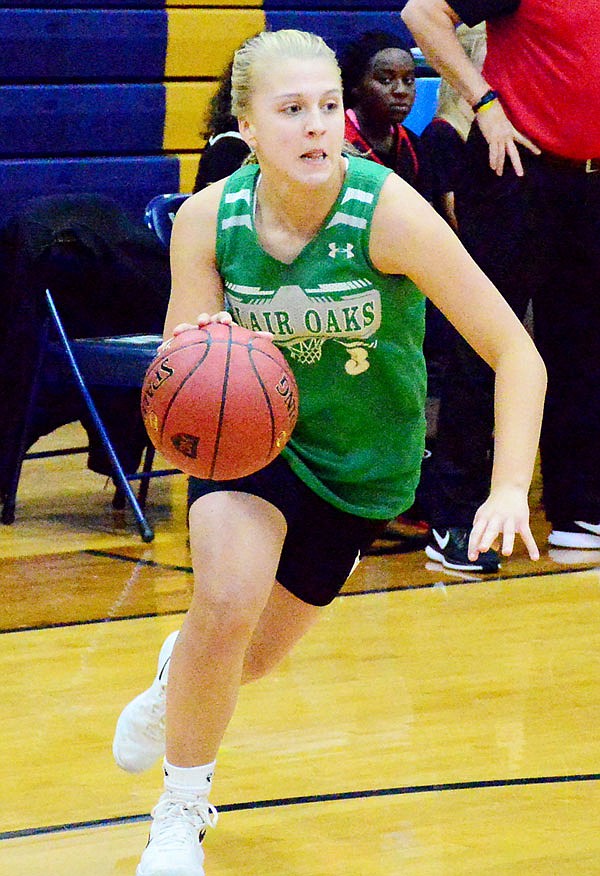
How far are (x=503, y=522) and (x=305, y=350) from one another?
0.56 meters

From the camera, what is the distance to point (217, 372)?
88.9 inches

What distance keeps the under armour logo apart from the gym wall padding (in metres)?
3.94

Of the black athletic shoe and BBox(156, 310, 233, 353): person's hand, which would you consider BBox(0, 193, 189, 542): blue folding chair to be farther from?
BBox(156, 310, 233, 353): person's hand

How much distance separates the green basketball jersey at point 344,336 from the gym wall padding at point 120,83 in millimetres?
3881

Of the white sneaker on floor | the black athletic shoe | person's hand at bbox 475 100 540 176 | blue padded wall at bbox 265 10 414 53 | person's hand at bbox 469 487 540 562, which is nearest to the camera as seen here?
person's hand at bbox 469 487 540 562

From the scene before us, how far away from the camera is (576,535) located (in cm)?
449

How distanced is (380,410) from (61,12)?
4.38 metres

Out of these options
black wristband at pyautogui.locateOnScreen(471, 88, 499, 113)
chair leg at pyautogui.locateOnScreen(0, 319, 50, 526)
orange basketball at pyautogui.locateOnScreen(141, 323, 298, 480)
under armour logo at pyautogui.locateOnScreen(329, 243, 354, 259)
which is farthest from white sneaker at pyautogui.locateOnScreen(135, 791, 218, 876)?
chair leg at pyautogui.locateOnScreen(0, 319, 50, 526)

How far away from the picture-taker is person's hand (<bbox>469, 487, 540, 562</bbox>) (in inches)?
80.9

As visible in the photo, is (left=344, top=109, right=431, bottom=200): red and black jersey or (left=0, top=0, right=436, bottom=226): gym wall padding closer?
(left=344, top=109, right=431, bottom=200): red and black jersey

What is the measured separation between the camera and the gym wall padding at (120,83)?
20.6 feet

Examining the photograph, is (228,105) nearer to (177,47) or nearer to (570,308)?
(570,308)

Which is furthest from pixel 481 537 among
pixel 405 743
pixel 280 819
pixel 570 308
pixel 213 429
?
pixel 570 308

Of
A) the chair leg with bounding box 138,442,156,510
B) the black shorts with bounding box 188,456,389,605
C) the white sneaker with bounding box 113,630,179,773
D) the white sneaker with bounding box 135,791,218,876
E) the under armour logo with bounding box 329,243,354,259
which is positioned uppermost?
the under armour logo with bounding box 329,243,354,259
